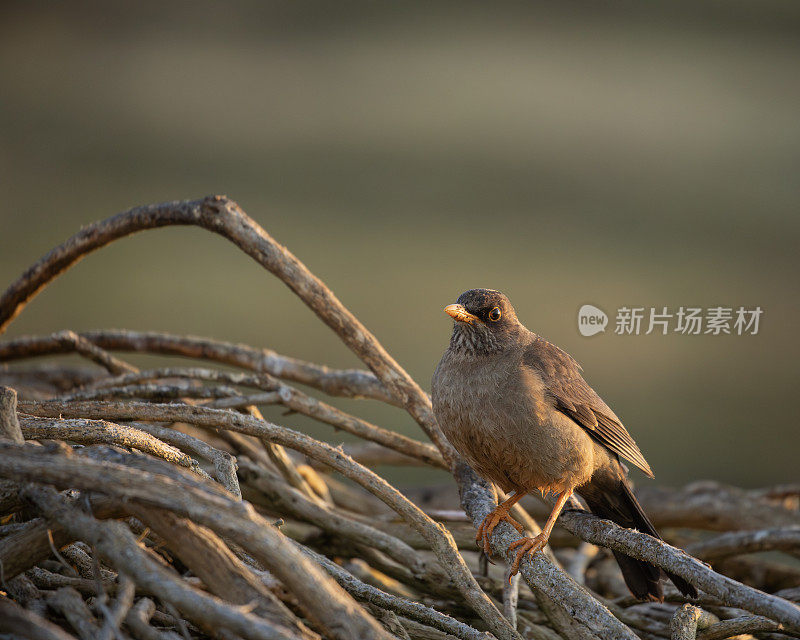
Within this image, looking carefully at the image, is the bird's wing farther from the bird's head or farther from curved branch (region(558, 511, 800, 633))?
curved branch (region(558, 511, 800, 633))

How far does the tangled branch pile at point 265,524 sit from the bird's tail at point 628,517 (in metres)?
0.07

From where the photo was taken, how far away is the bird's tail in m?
2.42

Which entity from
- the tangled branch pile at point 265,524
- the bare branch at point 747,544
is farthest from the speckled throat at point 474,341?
the bare branch at point 747,544

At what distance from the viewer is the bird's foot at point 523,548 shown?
2.07 meters

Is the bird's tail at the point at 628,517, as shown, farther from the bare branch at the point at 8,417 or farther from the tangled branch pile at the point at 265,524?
the bare branch at the point at 8,417

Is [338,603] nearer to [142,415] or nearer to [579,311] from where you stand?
[142,415]

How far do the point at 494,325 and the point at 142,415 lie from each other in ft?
4.21

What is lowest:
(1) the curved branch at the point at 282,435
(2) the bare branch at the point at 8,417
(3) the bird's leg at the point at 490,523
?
(2) the bare branch at the point at 8,417

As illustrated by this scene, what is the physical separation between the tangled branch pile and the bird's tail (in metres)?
0.07

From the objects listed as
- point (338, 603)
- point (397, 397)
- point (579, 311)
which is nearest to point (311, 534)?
point (397, 397)

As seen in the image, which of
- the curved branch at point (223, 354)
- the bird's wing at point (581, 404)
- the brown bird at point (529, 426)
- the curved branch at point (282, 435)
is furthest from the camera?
the curved branch at point (223, 354)

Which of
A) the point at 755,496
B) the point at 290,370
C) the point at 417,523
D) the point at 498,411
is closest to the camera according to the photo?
the point at 417,523

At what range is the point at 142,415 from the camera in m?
2.11

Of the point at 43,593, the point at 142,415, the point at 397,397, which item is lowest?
the point at 43,593
